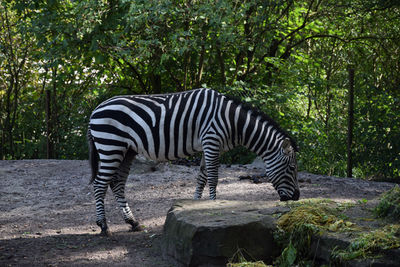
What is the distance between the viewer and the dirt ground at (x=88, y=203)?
519 centimetres

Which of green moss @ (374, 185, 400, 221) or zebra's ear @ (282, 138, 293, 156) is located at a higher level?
zebra's ear @ (282, 138, 293, 156)

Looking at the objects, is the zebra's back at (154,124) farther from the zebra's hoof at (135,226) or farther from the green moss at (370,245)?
the green moss at (370,245)

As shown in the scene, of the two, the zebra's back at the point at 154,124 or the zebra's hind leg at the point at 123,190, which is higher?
the zebra's back at the point at 154,124

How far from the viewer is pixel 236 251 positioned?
13.9ft

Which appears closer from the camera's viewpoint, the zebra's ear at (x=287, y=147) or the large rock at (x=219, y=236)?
the large rock at (x=219, y=236)

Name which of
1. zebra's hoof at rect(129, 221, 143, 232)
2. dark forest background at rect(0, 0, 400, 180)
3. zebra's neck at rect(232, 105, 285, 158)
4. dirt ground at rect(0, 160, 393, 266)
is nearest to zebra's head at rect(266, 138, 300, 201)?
zebra's neck at rect(232, 105, 285, 158)

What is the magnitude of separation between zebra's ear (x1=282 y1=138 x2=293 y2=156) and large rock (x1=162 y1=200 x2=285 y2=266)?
1.51 m

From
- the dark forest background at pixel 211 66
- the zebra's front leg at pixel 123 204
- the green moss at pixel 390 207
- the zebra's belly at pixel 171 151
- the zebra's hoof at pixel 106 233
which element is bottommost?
the zebra's hoof at pixel 106 233

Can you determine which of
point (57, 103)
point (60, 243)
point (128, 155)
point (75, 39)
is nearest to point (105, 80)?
point (57, 103)

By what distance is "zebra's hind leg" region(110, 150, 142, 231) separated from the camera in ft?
20.0

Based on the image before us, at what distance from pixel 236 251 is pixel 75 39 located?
7.21 meters

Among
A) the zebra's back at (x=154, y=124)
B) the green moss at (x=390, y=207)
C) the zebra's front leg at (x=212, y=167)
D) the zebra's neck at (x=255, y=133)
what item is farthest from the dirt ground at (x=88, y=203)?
the green moss at (x=390, y=207)

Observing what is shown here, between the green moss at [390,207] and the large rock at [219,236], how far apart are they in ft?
3.12

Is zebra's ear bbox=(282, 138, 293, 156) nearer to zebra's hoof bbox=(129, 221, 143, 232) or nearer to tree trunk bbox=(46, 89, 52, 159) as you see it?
zebra's hoof bbox=(129, 221, 143, 232)
